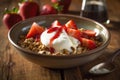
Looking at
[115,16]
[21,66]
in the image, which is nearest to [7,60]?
[21,66]

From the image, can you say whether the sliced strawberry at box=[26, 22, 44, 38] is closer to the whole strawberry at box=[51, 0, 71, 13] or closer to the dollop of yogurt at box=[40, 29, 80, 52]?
the dollop of yogurt at box=[40, 29, 80, 52]

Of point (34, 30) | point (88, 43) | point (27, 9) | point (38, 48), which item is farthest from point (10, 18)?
point (88, 43)

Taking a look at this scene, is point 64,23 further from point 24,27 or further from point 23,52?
point 23,52

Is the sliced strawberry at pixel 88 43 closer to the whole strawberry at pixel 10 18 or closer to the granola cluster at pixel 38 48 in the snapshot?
the granola cluster at pixel 38 48

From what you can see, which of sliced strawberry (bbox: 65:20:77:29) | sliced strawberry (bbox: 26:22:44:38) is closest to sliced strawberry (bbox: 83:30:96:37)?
sliced strawberry (bbox: 65:20:77:29)

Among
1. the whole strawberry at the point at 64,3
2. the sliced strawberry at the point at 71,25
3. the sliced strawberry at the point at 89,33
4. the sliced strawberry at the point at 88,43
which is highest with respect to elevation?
the sliced strawberry at the point at 71,25

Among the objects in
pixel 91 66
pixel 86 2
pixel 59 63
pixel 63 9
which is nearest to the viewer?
pixel 59 63

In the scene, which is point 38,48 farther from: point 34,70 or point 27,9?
point 27,9

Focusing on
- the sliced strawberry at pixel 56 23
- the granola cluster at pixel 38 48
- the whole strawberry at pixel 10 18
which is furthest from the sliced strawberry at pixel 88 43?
the whole strawberry at pixel 10 18
